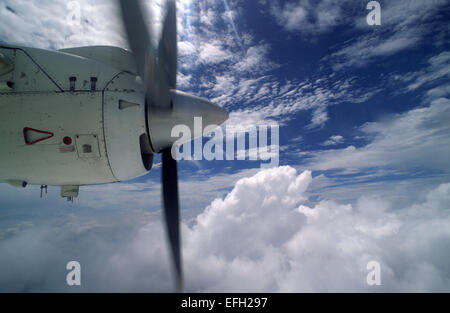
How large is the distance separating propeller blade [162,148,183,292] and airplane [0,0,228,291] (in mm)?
48

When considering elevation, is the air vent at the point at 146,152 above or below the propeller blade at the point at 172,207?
above

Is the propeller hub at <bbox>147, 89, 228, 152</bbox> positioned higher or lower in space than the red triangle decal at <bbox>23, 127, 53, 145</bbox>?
higher

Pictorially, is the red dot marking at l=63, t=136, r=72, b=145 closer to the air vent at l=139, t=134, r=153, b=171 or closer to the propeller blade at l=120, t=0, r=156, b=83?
the air vent at l=139, t=134, r=153, b=171

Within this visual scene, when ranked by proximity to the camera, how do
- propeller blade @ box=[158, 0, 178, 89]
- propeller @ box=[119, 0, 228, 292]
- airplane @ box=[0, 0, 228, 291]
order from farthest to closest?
propeller blade @ box=[158, 0, 178, 89]
propeller @ box=[119, 0, 228, 292]
airplane @ box=[0, 0, 228, 291]

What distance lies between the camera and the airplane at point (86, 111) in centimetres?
375

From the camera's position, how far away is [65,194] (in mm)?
4734

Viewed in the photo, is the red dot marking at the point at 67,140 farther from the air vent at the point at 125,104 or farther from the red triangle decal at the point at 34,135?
the air vent at the point at 125,104

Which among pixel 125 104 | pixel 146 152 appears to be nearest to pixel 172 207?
pixel 146 152

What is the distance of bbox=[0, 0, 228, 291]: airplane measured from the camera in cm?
375

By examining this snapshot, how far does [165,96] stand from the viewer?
409 cm

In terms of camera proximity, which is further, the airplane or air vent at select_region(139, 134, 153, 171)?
air vent at select_region(139, 134, 153, 171)

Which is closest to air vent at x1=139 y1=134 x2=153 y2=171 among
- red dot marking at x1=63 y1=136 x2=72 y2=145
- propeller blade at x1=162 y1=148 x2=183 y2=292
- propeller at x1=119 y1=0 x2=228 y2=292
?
propeller at x1=119 y1=0 x2=228 y2=292

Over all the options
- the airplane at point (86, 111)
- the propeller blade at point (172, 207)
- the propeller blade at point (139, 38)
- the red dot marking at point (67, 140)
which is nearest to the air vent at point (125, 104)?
the airplane at point (86, 111)
